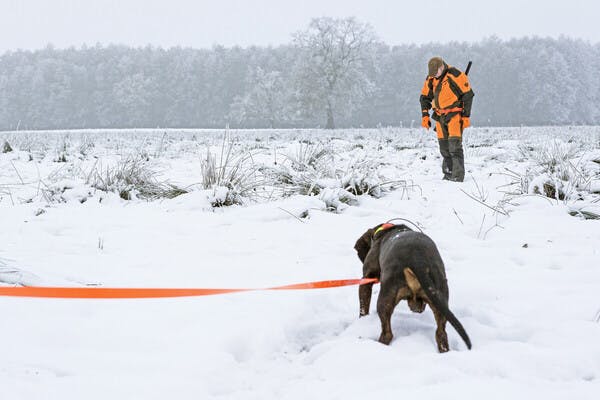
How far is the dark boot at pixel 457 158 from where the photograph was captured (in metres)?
6.60

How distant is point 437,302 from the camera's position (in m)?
1.75

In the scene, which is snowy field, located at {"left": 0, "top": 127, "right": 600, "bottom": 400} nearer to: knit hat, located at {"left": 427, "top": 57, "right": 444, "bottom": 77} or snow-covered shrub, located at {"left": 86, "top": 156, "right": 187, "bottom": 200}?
snow-covered shrub, located at {"left": 86, "top": 156, "right": 187, "bottom": 200}

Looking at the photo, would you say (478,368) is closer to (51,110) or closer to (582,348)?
(582,348)

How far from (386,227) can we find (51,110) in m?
76.5

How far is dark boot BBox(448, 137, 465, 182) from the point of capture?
660cm

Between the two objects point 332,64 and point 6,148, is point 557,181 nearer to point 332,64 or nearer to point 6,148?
point 6,148

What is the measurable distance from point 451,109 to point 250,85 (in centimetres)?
6062

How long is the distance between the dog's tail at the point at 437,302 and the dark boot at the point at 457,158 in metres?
5.10

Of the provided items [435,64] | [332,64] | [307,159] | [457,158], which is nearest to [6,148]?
[307,159]

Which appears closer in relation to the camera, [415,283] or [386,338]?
[415,283]

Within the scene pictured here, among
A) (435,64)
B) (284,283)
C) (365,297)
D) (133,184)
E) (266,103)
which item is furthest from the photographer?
(266,103)

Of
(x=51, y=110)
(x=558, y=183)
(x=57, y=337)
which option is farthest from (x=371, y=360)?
(x=51, y=110)

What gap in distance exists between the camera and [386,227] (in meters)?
2.34

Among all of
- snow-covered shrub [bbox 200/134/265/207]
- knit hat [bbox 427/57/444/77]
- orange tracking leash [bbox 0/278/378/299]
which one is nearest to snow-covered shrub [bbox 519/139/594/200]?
knit hat [bbox 427/57/444/77]
